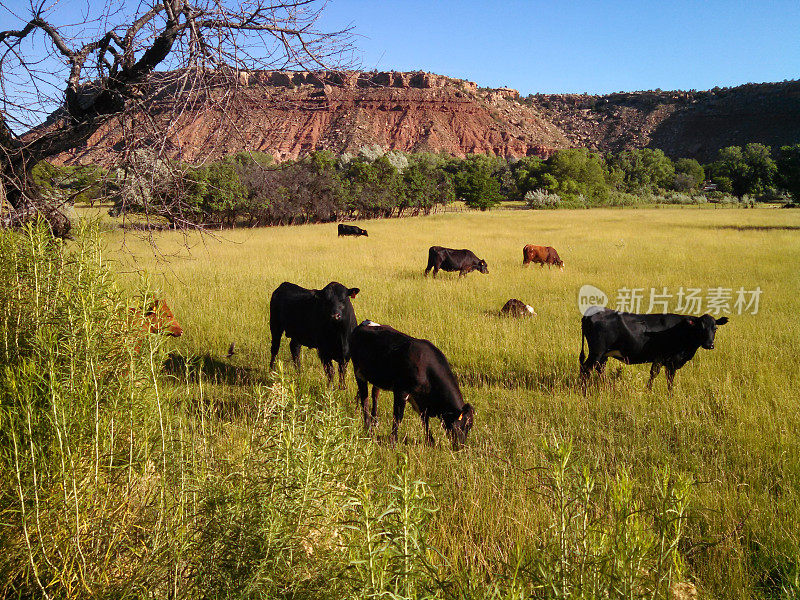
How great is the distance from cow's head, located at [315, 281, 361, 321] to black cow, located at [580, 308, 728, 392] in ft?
11.3

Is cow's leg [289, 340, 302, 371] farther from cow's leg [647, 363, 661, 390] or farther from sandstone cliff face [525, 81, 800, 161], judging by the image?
sandstone cliff face [525, 81, 800, 161]

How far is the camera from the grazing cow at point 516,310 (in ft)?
34.7

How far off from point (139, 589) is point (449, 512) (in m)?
2.35

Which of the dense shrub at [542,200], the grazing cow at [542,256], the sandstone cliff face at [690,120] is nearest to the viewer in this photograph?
the grazing cow at [542,256]

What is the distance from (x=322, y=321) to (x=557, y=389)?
11.4 feet

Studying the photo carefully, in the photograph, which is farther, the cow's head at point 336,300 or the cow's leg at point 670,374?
the cow's head at point 336,300

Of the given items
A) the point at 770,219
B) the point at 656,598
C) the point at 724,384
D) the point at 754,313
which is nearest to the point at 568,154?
the point at 770,219

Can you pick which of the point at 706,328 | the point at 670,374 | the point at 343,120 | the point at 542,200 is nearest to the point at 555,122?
the point at 542,200

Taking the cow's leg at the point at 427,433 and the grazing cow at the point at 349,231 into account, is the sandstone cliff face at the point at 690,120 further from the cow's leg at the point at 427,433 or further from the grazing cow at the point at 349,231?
the cow's leg at the point at 427,433

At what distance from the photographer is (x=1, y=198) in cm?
430

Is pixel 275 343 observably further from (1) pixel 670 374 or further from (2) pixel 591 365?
(1) pixel 670 374

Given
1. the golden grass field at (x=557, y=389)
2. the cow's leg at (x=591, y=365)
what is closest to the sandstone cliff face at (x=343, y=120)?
the golden grass field at (x=557, y=389)

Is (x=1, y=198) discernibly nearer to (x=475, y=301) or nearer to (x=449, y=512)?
(x=449, y=512)

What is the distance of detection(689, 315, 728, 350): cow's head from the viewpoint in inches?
274
